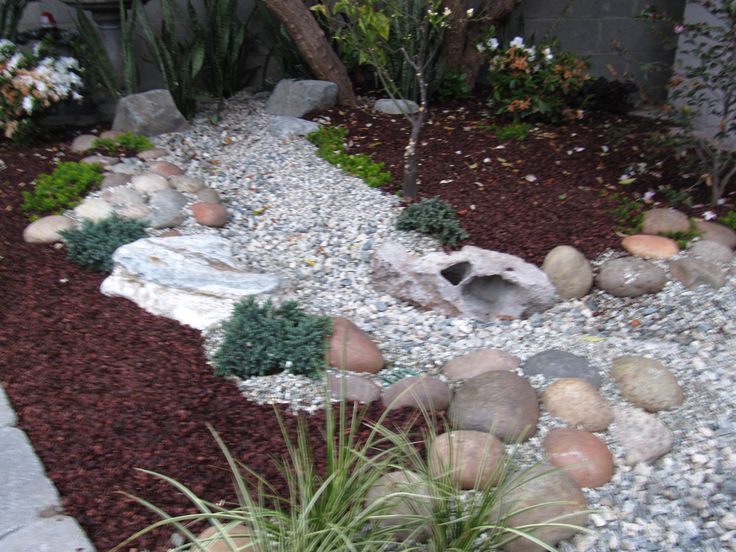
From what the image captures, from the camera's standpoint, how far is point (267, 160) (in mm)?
5188

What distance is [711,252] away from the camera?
3898mm

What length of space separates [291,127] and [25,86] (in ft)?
6.38

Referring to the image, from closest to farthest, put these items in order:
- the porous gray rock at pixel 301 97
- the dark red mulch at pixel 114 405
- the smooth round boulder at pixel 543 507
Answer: the smooth round boulder at pixel 543 507 → the dark red mulch at pixel 114 405 → the porous gray rock at pixel 301 97

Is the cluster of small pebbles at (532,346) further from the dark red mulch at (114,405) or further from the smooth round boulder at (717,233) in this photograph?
the dark red mulch at (114,405)

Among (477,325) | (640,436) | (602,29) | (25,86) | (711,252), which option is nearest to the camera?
(640,436)

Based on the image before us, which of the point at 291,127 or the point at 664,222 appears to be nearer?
the point at 664,222

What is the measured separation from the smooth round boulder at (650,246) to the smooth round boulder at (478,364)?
122 centimetres

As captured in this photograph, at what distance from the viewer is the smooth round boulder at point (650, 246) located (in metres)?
3.93

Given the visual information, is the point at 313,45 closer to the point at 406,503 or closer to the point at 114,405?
the point at 114,405

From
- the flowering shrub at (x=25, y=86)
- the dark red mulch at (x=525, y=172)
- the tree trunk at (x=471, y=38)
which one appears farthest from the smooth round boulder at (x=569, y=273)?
the flowering shrub at (x=25, y=86)

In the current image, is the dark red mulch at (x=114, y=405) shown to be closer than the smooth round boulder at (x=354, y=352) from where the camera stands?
Yes

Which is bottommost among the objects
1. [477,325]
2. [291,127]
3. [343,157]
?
[477,325]

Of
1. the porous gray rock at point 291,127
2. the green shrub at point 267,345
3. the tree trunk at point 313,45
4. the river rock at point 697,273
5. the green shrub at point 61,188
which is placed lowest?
the green shrub at point 267,345

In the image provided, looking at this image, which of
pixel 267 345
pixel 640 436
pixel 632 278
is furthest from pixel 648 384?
pixel 267 345
